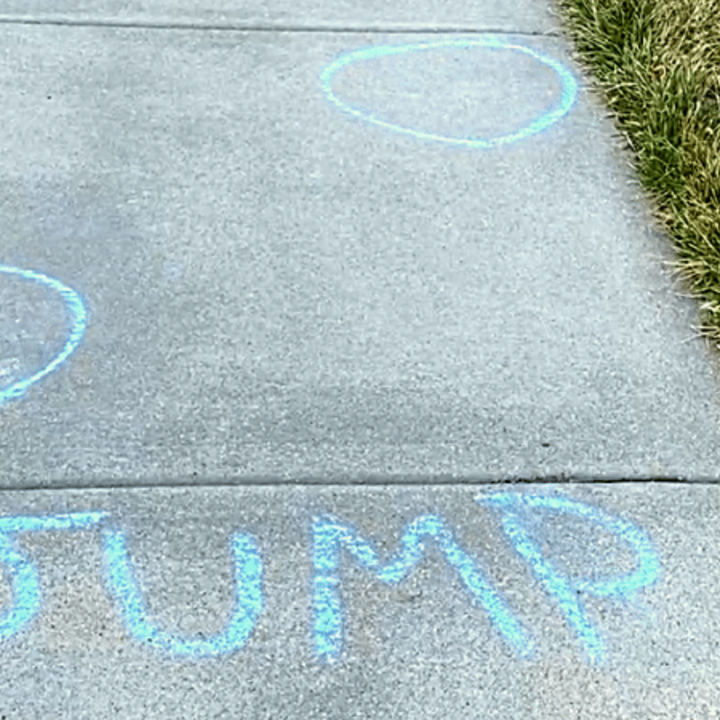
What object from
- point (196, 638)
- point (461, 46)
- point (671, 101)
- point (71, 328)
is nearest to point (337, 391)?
point (71, 328)

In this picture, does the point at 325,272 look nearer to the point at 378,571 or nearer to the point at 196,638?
the point at 378,571

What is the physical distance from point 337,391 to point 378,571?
1.98 feet

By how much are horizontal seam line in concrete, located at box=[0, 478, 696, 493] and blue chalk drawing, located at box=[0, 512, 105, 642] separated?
0.10 metres

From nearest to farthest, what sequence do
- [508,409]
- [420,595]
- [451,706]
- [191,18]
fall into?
[451,706] < [420,595] < [508,409] < [191,18]

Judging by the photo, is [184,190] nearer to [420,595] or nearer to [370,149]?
[370,149]

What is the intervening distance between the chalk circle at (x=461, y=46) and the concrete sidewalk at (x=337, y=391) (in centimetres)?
1

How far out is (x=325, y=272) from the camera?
148 inches

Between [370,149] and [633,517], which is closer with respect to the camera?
[633,517]

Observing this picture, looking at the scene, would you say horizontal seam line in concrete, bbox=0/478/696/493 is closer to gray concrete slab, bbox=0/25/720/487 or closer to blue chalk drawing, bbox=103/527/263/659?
gray concrete slab, bbox=0/25/720/487

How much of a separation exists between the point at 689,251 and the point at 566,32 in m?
1.46

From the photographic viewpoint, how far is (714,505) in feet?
10.1

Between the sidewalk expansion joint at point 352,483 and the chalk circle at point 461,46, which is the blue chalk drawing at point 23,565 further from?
the chalk circle at point 461,46

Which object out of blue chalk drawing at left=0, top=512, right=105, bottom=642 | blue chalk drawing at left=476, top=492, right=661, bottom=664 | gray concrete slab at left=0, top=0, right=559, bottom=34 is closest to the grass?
gray concrete slab at left=0, top=0, right=559, bottom=34

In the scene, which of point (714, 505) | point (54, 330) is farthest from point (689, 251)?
point (54, 330)
